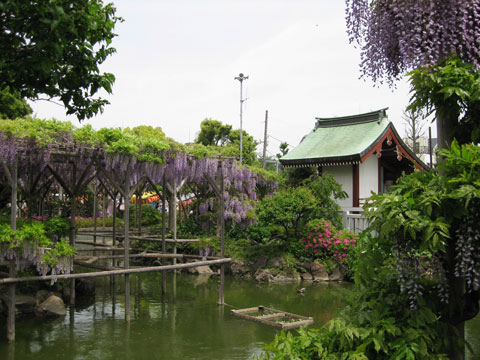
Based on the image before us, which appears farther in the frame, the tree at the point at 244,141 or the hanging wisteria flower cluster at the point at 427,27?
the tree at the point at 244,141

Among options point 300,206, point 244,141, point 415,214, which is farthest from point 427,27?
point 244,141

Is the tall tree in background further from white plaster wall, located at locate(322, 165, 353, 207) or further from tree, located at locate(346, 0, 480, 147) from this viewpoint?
tree, located at locate(346, 0, 480, 147)

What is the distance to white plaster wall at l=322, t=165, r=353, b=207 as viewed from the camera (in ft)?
56.4

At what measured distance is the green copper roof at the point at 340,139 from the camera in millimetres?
17188

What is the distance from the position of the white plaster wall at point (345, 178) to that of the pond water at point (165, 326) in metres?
4.52

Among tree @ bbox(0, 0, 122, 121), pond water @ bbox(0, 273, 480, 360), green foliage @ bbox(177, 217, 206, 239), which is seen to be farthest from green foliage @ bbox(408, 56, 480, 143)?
green foliage @ bbox(177, 217, 206, 239)

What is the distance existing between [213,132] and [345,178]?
17.4 m

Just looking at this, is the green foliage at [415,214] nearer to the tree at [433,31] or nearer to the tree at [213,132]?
the tree at [433,31]

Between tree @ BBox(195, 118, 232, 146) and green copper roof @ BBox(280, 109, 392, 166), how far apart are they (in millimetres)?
12875

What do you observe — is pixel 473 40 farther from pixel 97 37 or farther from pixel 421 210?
pixel 97 37

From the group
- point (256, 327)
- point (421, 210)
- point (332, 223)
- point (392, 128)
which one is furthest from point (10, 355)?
point (392, 128)

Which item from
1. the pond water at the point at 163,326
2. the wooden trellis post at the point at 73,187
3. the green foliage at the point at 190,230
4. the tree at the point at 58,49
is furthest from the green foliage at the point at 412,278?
the green foliage at the point at 190,230

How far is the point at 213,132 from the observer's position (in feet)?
110

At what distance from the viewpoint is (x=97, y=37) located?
4.02 m
